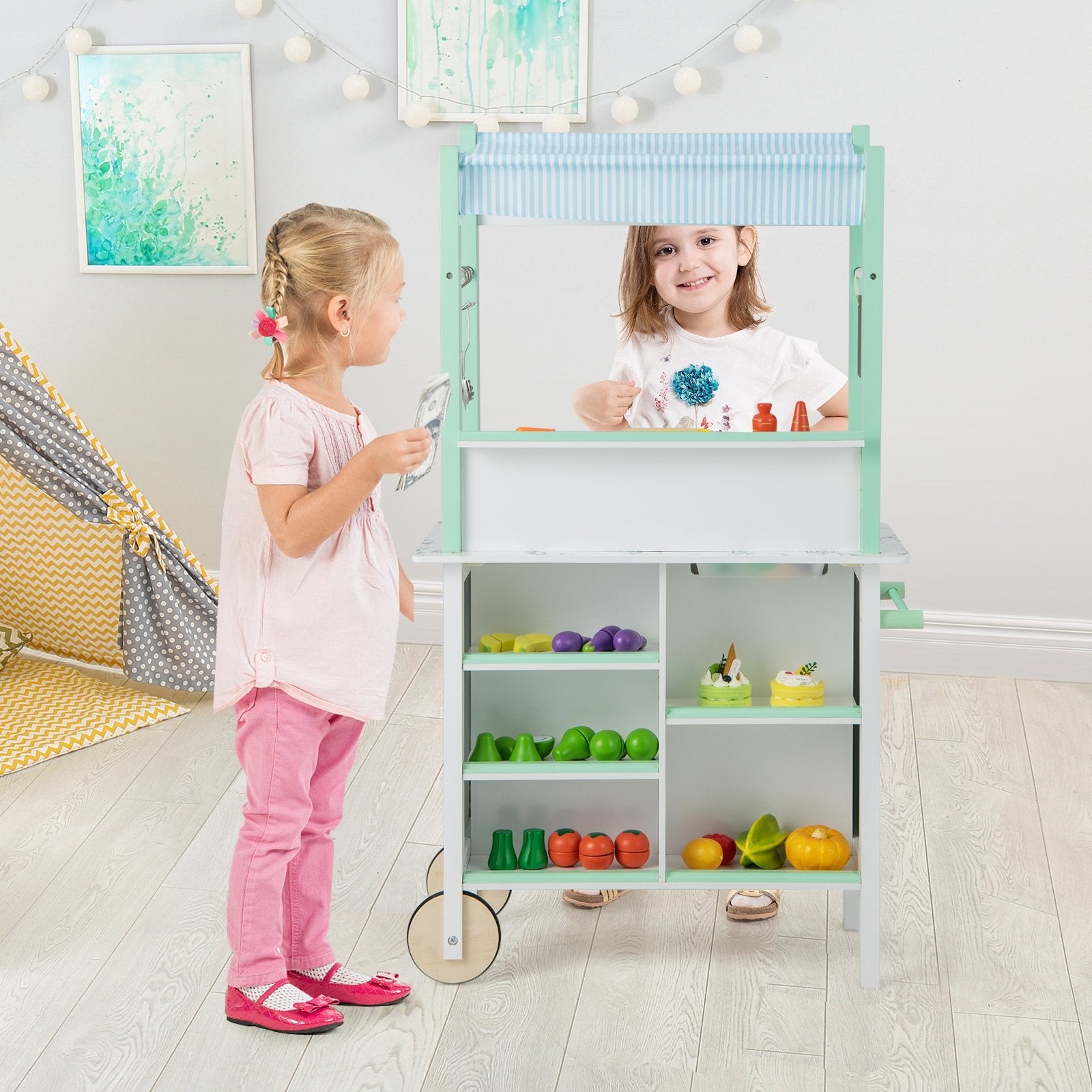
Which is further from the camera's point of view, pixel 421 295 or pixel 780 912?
pixel 421 295

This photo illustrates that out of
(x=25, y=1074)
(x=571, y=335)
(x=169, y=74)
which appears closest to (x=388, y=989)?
(x=25, y=1074)

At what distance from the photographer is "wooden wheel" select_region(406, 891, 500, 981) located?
1.60m

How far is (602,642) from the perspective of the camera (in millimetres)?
1573

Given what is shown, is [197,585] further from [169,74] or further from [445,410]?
[445,410]

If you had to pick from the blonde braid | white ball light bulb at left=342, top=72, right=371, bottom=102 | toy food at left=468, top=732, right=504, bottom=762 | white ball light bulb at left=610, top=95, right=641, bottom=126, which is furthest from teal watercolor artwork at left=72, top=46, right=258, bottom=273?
toy food at left=468, top=732, right=504, bottom=762

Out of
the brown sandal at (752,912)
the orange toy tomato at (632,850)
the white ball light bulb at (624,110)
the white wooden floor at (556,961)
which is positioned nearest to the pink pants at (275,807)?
the white wooden floor at (556,961)

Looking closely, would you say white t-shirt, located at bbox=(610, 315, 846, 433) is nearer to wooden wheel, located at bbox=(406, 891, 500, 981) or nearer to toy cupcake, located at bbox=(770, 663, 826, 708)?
toy cupcake, located at bbox=(770, 663, 826, 708)

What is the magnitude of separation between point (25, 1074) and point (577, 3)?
7.21ft

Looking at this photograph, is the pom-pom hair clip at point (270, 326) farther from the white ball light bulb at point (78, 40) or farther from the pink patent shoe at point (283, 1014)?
the white ball light bulb at point (78, 40)

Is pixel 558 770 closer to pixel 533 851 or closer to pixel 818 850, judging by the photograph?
pixel 533 851

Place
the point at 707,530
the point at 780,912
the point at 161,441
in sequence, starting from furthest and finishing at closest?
the point at 161,441, the point at 780,912, the point at 707,530

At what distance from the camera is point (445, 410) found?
139 centimetres

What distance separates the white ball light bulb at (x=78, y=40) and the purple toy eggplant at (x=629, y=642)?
202 centimetres

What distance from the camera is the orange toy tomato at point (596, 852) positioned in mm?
1604
